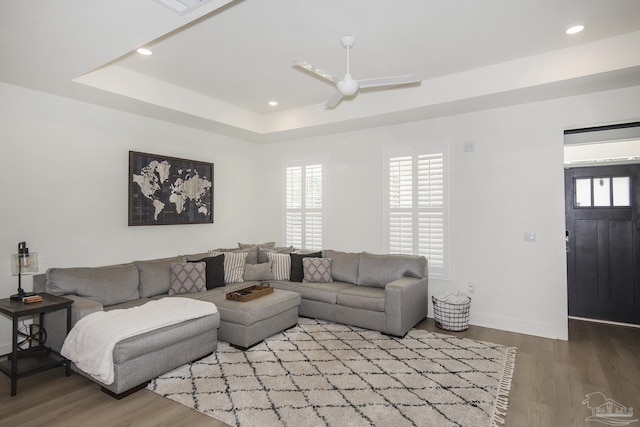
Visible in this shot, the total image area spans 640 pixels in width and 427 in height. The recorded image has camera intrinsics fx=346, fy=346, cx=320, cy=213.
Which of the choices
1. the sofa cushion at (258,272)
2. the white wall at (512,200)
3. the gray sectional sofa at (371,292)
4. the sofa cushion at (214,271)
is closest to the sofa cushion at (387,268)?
the gray sectional sofa at (371,292)

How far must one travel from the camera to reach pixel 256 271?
490 centimetres

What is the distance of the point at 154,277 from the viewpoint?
4059mm

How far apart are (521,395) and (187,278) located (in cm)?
358

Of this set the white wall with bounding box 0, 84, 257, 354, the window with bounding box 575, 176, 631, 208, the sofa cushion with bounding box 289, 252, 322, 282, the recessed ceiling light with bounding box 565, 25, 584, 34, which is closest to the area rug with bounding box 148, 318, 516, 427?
the sofa cushion with bounding box 289, 252, 322, 282

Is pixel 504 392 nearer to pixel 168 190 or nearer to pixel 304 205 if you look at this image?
pixel 304 205

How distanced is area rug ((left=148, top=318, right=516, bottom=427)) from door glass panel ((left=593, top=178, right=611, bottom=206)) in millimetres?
2456

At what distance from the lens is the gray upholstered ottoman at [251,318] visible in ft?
11.7

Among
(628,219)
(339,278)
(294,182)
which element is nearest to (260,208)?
(294,182)

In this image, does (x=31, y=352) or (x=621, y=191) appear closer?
(x=31, y=352)

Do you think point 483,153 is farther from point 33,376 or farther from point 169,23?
point 33,376

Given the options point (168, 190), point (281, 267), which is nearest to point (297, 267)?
point (281, 267)

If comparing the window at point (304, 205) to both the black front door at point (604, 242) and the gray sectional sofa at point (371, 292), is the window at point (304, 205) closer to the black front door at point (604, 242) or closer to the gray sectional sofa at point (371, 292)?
the gray sectional sofa at point (371, 292)

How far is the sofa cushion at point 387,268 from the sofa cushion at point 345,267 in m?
0.10

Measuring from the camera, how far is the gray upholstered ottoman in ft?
11.7
